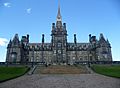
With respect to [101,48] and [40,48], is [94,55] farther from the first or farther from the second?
[40,48]

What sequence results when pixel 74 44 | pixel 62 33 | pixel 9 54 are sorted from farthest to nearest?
1. pixel 74 44
2. pixel 62 33
3. pixel 9 54

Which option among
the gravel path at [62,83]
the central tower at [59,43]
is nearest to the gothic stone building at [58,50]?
the central tower at [59,43]

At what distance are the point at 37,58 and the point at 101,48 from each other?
33824 millimetres

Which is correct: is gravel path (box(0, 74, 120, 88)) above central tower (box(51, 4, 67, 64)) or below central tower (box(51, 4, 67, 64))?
below

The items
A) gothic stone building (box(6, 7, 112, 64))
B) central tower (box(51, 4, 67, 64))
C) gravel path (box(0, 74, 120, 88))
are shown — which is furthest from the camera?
central tower (box(51, 4, 67, 64))

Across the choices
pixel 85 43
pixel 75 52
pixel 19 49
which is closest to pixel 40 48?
pixel 19 49

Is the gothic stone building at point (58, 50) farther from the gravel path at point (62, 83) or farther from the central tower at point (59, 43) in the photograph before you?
the gravel path at point (62, 83)

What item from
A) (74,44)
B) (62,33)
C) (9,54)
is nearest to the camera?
Answer: (9,54)

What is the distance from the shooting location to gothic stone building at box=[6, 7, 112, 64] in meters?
79.6

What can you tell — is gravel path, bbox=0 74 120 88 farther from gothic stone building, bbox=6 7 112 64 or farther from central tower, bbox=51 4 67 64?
central tower, bbox=51 4 67 64

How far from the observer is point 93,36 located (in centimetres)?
9169

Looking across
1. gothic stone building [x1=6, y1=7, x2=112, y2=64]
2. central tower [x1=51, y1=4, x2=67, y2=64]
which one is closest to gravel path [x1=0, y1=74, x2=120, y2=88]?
gothic stone building [x1=6, y1=7, x2=112, y2=64]

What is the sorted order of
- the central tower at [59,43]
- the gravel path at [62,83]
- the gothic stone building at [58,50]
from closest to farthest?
the gravel path at [62,83] < the gothic stone building at [58,50] < the central tower at [59,43]

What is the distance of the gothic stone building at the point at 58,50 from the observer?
79.6m
